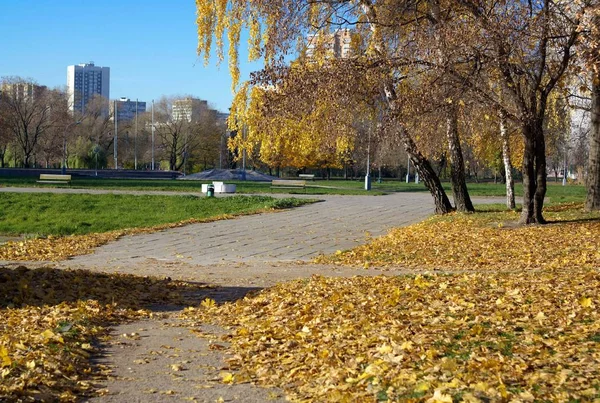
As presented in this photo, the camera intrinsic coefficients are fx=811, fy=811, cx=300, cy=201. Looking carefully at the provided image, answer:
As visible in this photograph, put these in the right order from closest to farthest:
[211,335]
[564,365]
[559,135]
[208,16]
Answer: [564,365], [211,335], [208,16], [559,135]

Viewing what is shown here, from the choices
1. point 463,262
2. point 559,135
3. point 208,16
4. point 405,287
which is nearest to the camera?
point 405,287

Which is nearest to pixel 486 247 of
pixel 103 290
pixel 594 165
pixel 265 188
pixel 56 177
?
pixel 103 290

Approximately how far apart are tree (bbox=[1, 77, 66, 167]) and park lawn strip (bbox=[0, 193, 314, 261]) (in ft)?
179

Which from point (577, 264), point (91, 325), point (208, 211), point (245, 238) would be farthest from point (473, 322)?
point (208, 211)

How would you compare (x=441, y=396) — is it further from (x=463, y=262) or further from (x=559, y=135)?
(x=559, y=135)

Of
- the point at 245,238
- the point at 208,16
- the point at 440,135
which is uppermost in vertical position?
the point at 208,16

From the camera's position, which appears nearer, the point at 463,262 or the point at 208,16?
the point at 463,262

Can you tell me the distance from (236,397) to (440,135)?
15.9m

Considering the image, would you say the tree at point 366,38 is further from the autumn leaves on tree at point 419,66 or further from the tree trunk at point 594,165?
the tree trunk at point 594,165

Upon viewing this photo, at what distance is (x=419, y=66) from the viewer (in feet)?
58.5

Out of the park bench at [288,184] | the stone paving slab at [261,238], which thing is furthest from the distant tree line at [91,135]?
the stone paving slab at [261,238]

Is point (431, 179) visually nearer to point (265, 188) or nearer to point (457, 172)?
point (457, 172)

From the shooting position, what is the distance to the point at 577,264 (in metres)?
12.8

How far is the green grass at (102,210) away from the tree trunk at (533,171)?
11.4 m
